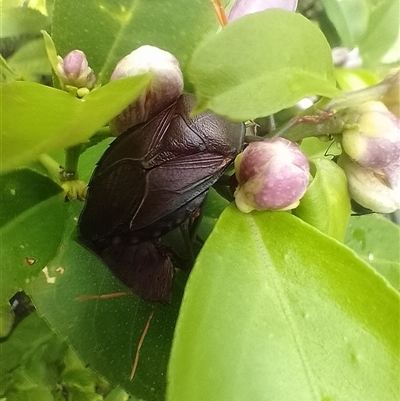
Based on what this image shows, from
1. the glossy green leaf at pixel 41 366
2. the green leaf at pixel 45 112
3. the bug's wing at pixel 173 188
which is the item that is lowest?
the glossy green leaf at pixel 41 366

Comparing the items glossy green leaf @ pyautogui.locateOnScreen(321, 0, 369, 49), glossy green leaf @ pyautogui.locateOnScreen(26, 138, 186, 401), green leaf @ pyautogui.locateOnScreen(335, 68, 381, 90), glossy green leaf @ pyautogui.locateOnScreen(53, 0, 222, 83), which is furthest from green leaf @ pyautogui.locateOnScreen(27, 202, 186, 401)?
glossy green leaf @ pyautogui.locateOnScreen(321, 0, 369, 49)

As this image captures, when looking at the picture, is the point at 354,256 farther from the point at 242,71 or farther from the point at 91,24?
the point at 91,24

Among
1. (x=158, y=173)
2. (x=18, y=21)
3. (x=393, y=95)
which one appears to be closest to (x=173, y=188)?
(x=158, y=173)

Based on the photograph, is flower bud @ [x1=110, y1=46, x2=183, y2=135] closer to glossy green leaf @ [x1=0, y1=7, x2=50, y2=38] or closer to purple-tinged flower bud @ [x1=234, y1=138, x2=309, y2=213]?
purple-tinged flower bud @ [x1=234, y1=138, x2=309, y2=213]

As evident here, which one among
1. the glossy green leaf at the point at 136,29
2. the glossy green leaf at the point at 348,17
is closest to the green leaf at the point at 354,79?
the glossy green leaf at the point at 348,17

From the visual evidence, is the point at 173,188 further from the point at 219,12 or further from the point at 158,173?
the point at 219,12

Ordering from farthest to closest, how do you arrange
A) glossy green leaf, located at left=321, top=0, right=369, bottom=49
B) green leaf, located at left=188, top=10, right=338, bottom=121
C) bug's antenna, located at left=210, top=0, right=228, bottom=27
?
1. glossy green leaf, located at left=321, top=0, right=369, bottom=49
2. bug's antenna, located at left=210, top=0, right=228, bottom=27
3. green leaf, located at left=188, top=10, right=338, bottom=121

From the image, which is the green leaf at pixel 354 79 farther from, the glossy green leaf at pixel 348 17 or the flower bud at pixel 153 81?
the flower bud at pixel 153 81
